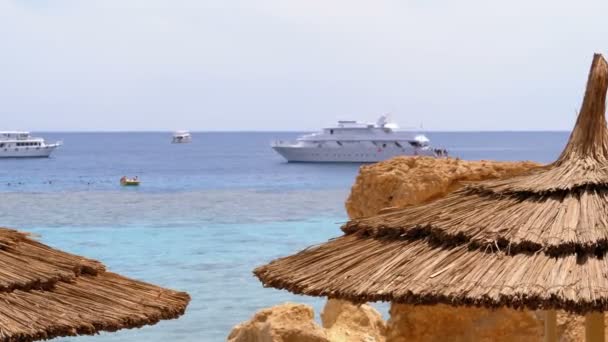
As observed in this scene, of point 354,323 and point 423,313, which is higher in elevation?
point 423,313

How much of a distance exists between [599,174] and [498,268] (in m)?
1.02

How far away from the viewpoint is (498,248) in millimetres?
5594

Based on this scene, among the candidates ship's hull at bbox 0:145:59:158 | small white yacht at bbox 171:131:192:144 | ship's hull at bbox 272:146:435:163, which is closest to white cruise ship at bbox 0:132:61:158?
ship's hull at bbox 0:145:59:158

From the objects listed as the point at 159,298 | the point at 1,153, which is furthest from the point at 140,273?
the point at 1,153

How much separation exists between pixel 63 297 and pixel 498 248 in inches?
94.4

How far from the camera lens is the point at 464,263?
5.57 m

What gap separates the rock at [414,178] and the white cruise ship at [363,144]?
5601cm

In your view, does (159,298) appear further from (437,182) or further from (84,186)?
(84,186)

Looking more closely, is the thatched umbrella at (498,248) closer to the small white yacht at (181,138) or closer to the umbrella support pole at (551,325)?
the umbrella support pole at (551,325)

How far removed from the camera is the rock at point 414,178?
957 cm

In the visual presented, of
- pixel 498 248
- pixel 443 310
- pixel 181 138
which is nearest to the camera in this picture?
pixel 498 248

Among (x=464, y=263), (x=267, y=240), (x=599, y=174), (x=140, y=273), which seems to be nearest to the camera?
(x=464, y=263)

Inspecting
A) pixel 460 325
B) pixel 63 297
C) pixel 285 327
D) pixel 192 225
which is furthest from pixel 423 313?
pixel 192 225

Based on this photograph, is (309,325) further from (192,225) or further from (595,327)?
(192,225)
